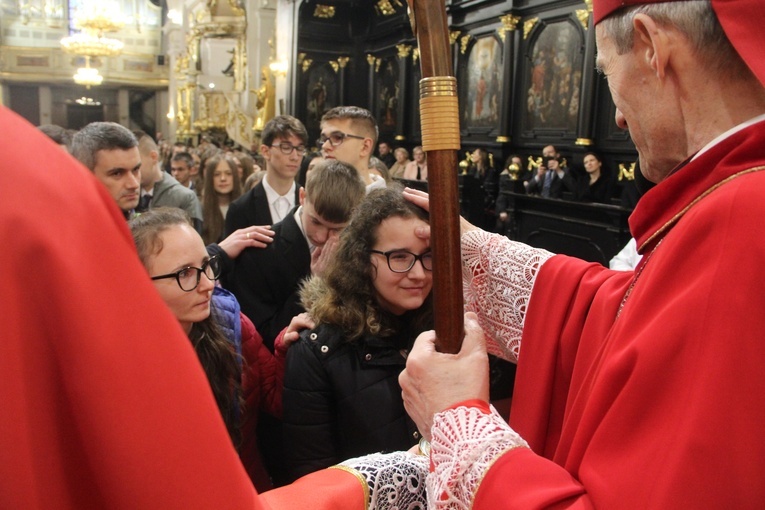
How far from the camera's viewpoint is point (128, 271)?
0.53m

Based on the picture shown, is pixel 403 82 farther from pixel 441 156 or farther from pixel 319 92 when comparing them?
pixel 441 156

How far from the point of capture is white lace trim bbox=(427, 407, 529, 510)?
1.03 meters

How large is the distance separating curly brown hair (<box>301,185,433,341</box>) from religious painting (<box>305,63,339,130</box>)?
1409cm

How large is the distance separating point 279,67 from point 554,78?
8010 mm

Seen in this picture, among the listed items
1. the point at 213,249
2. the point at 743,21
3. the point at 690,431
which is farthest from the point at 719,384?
the point at 213,249

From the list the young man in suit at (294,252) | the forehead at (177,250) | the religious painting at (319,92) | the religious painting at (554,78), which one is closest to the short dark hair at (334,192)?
the young man in suit at (294,252)

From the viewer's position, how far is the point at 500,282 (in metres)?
1.68

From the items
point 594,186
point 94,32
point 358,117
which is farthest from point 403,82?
point 94,32

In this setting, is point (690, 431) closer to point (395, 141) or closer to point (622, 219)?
point (622, 219)

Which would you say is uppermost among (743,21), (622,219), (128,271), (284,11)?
(284,11)

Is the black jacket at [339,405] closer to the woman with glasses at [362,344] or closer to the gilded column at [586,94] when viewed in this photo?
the woman with glasses at [362,344]

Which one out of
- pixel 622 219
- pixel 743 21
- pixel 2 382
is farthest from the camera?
pixel 622 219

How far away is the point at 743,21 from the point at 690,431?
56cm

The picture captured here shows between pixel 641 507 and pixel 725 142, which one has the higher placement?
pixel 725 142
